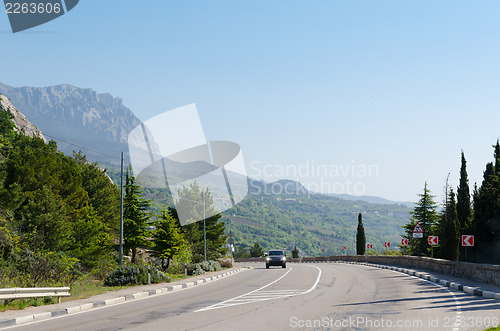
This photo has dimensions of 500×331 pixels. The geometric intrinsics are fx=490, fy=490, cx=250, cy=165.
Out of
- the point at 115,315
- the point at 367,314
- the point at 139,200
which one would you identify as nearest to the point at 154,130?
the point at 115,315

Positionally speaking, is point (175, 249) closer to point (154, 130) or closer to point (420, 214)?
point (154, 130)

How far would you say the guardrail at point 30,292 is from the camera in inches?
587

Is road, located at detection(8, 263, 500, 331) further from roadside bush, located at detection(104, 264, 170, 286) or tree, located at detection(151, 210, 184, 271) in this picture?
tree, located at detection(151, 210, 184, 271)

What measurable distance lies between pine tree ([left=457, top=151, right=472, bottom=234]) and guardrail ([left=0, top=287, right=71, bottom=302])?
126 feet

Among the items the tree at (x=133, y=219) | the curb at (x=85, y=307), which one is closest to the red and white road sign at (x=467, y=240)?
the curb at (x=85, y=307)

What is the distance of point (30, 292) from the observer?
16031mm

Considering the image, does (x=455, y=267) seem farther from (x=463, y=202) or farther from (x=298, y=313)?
(x=463, y=202)

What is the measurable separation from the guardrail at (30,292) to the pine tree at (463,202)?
3852 centimetres

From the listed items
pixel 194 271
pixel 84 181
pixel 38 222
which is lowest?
pixel 194 271

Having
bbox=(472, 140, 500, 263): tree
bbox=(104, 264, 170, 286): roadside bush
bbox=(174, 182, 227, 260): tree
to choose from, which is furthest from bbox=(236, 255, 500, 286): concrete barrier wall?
bbox=(174, 182, 227, 260): tree

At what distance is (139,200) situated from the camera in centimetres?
6391

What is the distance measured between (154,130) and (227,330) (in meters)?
26.7

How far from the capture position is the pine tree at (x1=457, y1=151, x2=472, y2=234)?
47.6 m

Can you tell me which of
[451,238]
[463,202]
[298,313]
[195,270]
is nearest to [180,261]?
[195,270]
